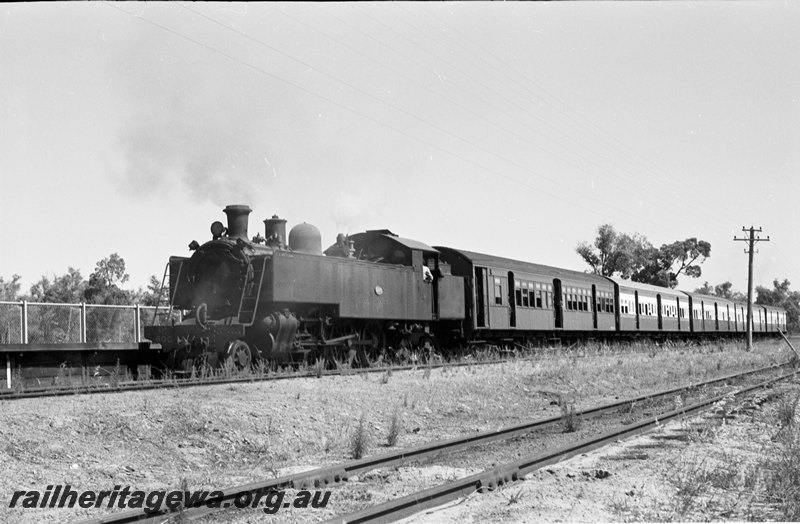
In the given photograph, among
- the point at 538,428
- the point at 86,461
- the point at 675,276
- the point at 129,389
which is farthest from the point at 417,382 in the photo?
the point at 675,276

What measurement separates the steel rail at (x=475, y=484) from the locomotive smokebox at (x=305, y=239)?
8.91 meters

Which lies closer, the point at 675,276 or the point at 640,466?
the point at 640,466

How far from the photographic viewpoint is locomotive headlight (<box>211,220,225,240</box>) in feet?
51.1

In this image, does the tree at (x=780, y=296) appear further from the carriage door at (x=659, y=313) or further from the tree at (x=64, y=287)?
the tree at (x=64, y=287)

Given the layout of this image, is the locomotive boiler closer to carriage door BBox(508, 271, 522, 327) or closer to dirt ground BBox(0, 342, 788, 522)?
dirt ground BBox(0, 342, 788, 522)

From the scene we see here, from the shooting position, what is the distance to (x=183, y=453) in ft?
27.4

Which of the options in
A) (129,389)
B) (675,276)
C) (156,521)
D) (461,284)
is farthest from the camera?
(675,276)

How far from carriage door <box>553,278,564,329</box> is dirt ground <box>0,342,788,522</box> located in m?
11.7

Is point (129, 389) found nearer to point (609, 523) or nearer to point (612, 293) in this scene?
point (609, 523)

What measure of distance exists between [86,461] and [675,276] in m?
80.0

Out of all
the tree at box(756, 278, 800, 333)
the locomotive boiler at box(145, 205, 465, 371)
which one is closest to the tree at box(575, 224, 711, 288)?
the tree at box(756, 278, 800, 333)

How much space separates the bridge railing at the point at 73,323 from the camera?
53.3ft

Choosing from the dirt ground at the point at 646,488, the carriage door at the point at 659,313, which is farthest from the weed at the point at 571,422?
the carriage door at the point at 659,313

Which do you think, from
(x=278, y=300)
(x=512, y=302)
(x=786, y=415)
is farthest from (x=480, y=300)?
(x=786, y=415)
